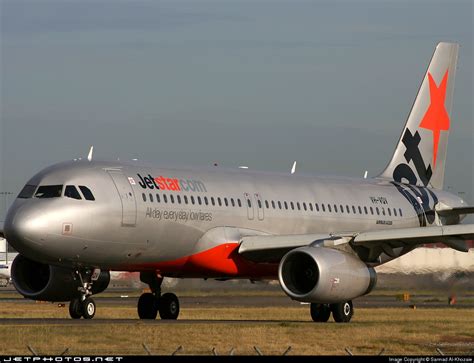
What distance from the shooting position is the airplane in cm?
3569

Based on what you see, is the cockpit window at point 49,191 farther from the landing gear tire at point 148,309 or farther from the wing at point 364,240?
the wing at point 364,240

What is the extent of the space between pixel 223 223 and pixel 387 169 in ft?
44.4

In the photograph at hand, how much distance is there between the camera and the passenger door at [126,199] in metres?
36.5

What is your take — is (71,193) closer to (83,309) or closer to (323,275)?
(83,309)

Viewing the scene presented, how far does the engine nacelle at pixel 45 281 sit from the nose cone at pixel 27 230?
386cm

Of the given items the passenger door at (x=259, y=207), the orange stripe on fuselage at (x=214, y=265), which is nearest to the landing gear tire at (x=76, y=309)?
the orange stripe on fuselage at (x=214, y=265)

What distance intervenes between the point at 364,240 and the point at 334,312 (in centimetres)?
312

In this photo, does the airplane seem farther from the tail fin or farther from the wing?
the tail fin

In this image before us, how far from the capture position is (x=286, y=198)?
43219 mm

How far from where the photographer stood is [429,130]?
5312cm

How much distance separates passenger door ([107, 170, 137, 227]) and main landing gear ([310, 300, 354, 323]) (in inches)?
278

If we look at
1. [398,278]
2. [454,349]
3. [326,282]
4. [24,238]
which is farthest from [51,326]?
[398,278]

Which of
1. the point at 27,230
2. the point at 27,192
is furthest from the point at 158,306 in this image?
the point at 27,230

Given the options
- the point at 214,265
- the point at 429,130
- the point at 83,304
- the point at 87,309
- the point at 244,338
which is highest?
the point at 429,130
